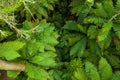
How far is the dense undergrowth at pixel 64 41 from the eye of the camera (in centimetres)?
799

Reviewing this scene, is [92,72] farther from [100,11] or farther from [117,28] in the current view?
[100,11]

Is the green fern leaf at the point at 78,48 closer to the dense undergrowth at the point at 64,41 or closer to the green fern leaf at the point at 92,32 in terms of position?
the dense undergrowth at the point at 64,41

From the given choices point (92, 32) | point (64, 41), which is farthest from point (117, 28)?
point (64, 41)

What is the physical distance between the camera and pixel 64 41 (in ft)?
31.3

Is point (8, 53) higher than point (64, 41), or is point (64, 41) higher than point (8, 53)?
point (8, 53)

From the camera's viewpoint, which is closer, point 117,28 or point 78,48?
point 117,28

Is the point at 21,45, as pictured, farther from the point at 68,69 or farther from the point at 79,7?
the point at 79,7

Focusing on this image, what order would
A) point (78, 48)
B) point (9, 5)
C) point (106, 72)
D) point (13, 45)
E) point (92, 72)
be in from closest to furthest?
point (9, 5) < point (13, 45) < point (92, 72) < point (106, 72) < point (78, 48)

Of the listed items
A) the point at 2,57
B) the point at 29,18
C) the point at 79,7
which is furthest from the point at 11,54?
the point at 79,7

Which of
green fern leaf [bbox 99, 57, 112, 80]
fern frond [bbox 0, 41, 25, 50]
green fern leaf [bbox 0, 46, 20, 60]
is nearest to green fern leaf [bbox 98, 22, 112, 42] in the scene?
green fern leaf [bbox 99, 57, 112, 80]

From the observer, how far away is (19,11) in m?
9.37

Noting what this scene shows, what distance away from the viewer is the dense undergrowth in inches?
315

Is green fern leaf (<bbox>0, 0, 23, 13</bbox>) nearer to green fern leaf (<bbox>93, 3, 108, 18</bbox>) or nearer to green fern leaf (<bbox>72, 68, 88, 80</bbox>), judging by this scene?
green fern leaf (<bbox>93, 3, 108, 18</bbox>)

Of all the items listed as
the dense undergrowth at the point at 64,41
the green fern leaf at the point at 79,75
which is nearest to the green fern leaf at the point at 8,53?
the dense undergrowth at the point at 64,41
